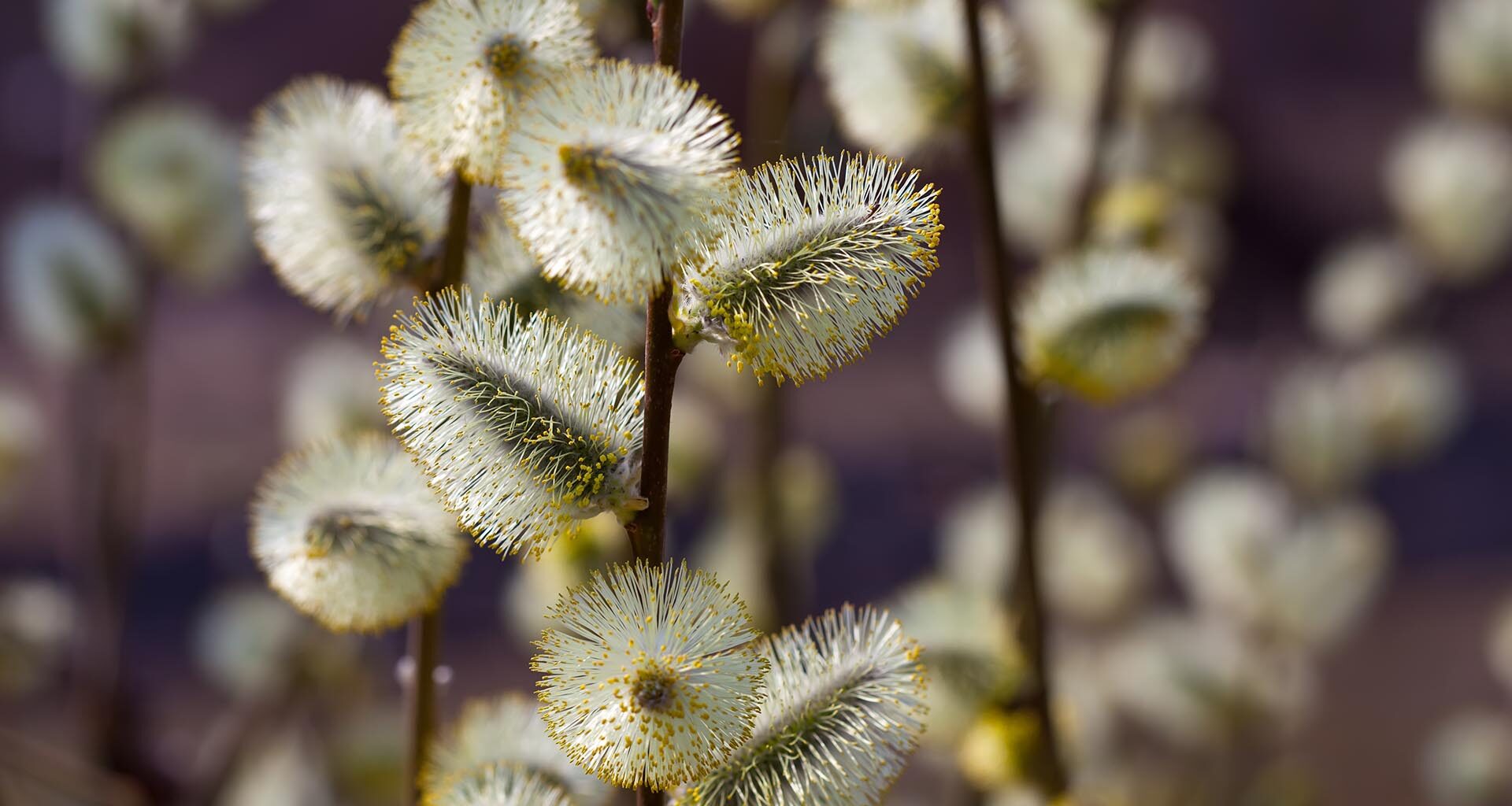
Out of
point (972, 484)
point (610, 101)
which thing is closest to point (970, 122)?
point (610, 101)

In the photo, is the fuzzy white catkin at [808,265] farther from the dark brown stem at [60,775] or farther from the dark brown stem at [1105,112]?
the dark brown stem at [60,775]

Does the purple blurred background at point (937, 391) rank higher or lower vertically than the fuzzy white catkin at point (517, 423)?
higher

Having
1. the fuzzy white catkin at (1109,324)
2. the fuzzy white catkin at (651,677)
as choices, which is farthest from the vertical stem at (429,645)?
the fuzzy white catkin at (1109,324)

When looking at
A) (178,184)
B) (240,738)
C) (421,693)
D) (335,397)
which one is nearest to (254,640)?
(240,738)

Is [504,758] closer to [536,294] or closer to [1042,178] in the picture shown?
[536,294]

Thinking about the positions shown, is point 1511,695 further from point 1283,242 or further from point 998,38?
point 998,38

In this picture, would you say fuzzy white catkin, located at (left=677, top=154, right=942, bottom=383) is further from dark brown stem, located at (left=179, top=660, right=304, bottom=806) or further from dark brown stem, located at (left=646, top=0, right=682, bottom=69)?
dark brown stem, located at (left=179, top=660, right=304, bottom=806)
